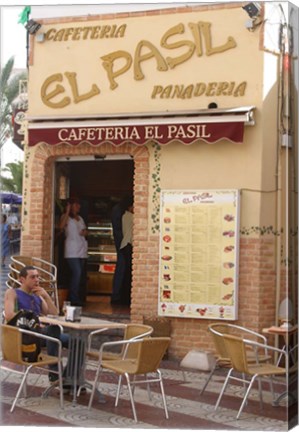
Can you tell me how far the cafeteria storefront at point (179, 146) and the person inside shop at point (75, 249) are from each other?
0.82ft

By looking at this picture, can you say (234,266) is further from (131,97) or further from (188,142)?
(131,97)

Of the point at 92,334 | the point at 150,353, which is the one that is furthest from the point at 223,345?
the point at 92,334

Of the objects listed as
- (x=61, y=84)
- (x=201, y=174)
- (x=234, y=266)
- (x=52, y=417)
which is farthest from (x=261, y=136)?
(x=52, y=417)

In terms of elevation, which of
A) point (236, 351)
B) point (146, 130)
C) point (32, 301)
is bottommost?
point (236, 351)

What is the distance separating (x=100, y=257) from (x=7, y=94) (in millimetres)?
1788

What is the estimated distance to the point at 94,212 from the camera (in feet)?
28.8

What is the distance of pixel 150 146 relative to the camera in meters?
7.80

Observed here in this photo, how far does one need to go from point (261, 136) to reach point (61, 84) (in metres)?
1.76

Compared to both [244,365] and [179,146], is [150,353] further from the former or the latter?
[179,146]

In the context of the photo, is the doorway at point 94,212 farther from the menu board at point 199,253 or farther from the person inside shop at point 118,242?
the menu board at point 199,253

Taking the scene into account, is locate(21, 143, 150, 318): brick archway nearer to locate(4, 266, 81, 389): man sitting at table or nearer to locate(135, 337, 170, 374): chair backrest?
locate(4, 266, 81, 389): man sitting at table

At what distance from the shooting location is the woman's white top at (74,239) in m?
8.24

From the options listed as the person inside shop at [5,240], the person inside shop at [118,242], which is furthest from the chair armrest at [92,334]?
the person inside shop at [5,240]

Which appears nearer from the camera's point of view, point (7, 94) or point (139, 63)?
point (139, 63)
